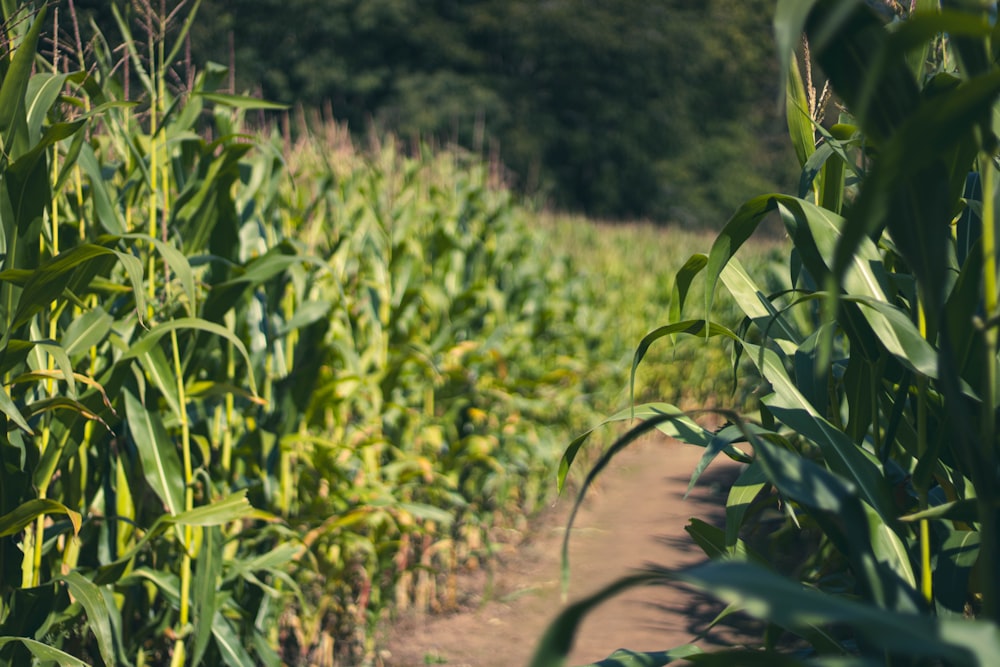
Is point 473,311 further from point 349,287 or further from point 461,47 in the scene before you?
point 461,47

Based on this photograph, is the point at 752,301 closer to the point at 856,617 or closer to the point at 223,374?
the point at 856,617

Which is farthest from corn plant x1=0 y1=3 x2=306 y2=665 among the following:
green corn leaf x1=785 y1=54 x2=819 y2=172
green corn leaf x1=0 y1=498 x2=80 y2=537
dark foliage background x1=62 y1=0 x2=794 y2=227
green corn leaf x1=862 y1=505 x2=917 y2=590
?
dark foliage background x1=62 y1=0 x2=794 y2=227

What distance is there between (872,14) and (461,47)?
87.1ft

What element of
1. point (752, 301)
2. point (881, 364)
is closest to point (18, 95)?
point (752, 301)

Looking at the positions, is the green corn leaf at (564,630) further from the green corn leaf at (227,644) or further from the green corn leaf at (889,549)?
the green corn leaf at (227,644)

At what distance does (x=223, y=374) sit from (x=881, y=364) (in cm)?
228

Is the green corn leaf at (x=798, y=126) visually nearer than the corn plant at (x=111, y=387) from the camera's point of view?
Yes

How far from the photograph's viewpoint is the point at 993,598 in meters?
1.07

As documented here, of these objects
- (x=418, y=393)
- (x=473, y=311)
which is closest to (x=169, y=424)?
(x=418, y=393)

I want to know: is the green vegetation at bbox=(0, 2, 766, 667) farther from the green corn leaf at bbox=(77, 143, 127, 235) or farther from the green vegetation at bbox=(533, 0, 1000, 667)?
the green vegetation at bbox=(533, 0, 1000, 667)

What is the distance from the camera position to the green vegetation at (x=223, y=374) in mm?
2229

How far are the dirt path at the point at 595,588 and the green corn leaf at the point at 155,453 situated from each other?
6.05ft

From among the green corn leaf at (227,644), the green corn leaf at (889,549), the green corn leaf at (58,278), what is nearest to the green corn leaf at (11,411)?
the green corn leaf at (58,278)

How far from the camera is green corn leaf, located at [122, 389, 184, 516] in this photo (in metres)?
2.50
